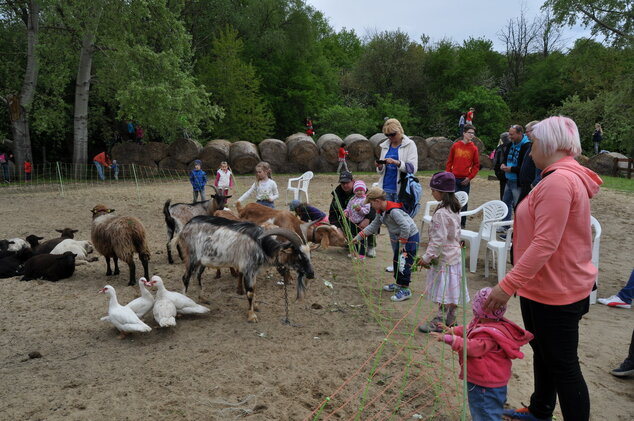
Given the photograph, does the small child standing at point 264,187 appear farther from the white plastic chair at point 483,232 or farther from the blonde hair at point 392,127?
the white plastic chair at point 483,232

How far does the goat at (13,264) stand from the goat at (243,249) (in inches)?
119

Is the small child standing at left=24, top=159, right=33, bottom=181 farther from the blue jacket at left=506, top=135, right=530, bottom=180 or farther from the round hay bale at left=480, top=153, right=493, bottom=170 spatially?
the round hay bale at left=480, top=153, right=493, bottom=170

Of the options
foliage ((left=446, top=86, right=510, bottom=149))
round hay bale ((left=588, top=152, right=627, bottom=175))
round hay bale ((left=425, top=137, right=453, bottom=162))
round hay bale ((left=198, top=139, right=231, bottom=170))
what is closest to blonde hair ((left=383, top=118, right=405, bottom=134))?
round hay bale ((left=198, top=139, right=231, bottom=170))

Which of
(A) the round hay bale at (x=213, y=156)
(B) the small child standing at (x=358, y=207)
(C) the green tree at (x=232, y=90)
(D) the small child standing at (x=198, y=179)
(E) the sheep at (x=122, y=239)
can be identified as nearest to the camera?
(E) the sheep at (x=122, y=239)

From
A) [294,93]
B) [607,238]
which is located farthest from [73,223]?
[294,93]

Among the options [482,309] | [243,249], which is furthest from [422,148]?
[482,309]

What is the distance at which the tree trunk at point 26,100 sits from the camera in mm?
17031

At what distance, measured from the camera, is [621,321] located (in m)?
5.08

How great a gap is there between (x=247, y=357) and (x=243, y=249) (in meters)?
1.28

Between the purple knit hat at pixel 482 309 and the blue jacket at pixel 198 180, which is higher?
the blue jacket at pixel 198 180

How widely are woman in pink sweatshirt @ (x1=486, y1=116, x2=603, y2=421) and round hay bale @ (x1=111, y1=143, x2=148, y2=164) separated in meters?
18.3

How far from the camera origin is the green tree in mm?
22312

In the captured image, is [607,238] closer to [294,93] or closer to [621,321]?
[621,321]

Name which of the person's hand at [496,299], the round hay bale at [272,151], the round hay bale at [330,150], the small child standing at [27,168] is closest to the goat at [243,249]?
the person's hand at [496,299]
